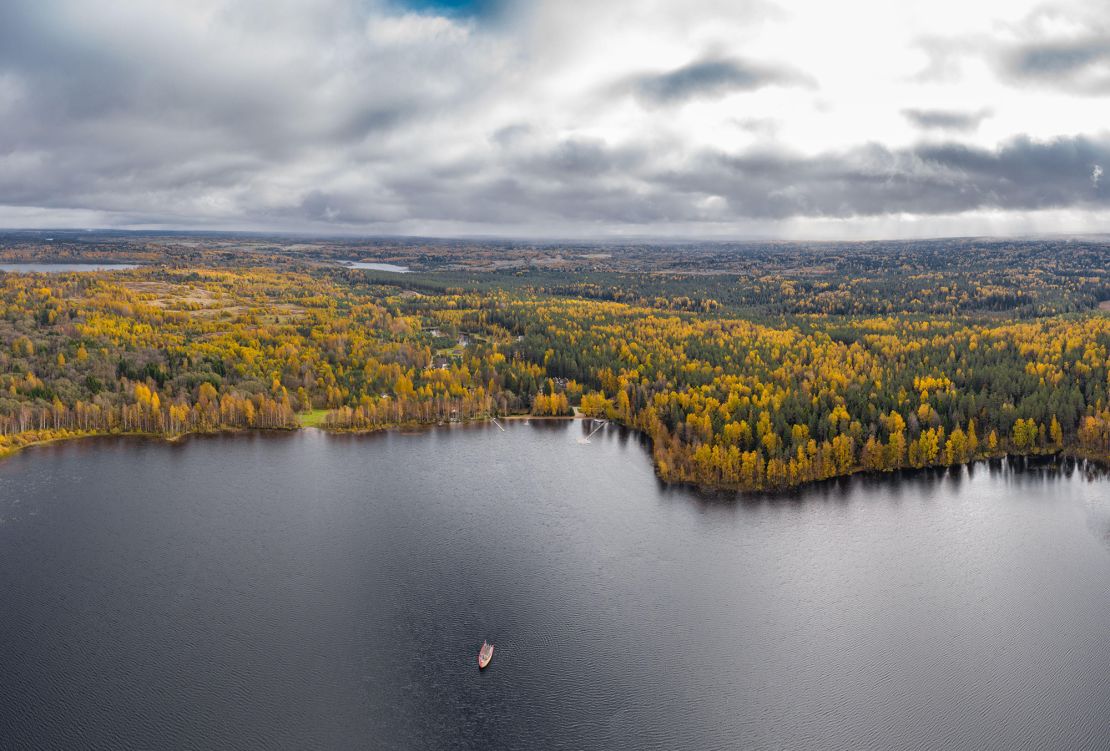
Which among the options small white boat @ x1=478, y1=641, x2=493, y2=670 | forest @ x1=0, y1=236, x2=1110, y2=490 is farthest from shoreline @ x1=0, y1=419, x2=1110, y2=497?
small white boat @ x1=478, y1=641, x2=493, y2=670

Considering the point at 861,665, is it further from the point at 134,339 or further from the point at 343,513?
the point at 134,339

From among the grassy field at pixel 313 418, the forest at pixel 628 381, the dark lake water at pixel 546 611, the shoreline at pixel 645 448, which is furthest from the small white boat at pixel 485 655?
the grassy field at pixel 313 418

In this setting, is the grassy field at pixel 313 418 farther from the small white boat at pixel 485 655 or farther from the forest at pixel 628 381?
the small white boat at pixel 485 655

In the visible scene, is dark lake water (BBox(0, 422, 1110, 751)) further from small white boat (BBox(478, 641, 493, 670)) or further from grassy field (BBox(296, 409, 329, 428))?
grassy field (BBox(296, 409, 329, 428))

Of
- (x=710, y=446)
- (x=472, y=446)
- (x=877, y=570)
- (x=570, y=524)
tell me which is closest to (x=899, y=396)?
(x=710, y=446)

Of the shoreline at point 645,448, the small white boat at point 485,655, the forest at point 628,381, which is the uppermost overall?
the forest at point 628,381

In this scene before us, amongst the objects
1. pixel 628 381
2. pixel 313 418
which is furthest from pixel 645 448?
pixel 313 418
